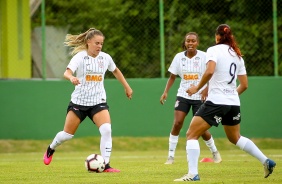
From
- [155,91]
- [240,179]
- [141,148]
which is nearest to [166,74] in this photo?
[155,91]

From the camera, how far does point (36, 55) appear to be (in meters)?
22.8

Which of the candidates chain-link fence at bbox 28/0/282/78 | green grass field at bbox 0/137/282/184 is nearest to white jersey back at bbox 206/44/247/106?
green grass field at bbox 0/137/282/184

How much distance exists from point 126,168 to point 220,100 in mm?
3643

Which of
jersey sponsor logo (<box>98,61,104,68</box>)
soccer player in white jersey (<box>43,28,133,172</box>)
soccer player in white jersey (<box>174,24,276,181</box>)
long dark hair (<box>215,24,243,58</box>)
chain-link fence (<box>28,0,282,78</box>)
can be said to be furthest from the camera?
chain-link fence (<box>28,0,282,78</box>)

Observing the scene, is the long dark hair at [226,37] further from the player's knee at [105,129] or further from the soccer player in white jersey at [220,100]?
the player's knee at [105,129]

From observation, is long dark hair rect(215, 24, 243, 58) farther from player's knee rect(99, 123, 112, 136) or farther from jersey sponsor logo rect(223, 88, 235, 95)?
player's knee rect(99, 123, 112, 136)

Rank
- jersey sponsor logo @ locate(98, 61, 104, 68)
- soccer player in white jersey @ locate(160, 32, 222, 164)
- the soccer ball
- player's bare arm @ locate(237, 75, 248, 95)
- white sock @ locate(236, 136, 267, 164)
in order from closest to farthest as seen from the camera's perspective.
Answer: white sock @ locate(236, 136, 267, 164), player's bare arm @ locate(237, 75, 248, 95), the soccer ball, jersey sponsor logo @ locate(98, 61, 104, 68), soccer player in white jersey @ locate(160, 32, 222, 164)

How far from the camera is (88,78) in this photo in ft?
45.4

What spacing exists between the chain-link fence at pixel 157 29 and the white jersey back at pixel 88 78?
28.7ft

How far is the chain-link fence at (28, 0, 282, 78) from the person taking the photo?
22.6 meters

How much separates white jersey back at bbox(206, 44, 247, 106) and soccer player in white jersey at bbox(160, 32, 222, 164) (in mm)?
4459

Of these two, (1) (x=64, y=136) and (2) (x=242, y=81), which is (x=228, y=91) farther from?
(1) (x=64, y=136)

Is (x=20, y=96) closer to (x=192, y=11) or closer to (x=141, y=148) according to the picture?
(x=141, y=148)

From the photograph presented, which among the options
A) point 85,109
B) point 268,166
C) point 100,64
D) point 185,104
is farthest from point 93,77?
point 268,166
